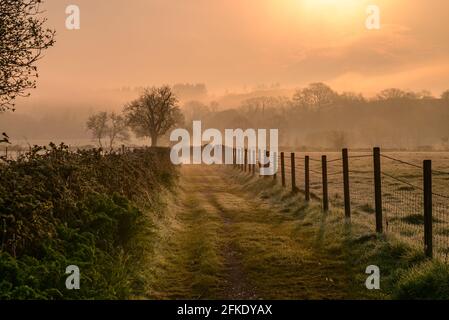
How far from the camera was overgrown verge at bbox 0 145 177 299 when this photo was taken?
6.38 metres

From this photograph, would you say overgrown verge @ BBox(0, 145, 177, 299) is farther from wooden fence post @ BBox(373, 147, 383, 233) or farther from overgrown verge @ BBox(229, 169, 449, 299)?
wooden fence post @ BBox(373, 147, 383, 233)

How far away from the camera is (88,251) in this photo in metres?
7.70

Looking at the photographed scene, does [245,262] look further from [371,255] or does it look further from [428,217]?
[428,217]

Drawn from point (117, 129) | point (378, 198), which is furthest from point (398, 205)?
point (117, 129)

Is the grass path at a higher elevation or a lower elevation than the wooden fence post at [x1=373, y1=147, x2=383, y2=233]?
lower

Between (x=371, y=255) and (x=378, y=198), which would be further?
(x=378, y=198)

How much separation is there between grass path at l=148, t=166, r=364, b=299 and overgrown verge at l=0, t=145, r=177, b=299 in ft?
2.75

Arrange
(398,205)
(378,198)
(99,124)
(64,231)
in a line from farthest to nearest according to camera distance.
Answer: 1. (99,124)
2. (398,205)
3. (378,198)
4. (64,231)

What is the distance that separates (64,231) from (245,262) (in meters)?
4.19

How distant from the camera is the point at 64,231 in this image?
307 inches

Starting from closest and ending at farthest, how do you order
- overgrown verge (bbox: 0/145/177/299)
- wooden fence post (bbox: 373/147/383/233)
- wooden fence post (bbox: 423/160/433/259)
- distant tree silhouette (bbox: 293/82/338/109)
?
1. overgrown verge (bbox: 0/145/177/299)
2. wooden fence post (bbox: 423/160/433/259)
3. wooden fence post (bbox: 373/147/383/233)
4. distant tree silhouette (bbox: 293/82/338/109)

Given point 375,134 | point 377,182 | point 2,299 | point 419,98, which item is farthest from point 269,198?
point 419,98

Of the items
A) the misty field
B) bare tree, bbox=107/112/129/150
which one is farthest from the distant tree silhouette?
the misty field

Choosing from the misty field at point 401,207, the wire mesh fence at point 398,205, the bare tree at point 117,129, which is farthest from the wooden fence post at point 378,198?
the bare tree at point 117,129
